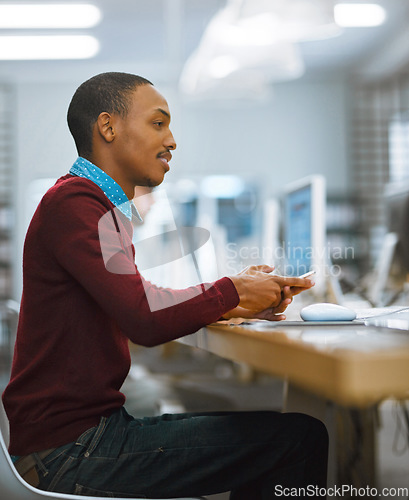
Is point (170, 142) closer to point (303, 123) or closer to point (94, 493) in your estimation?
point (94, 493)

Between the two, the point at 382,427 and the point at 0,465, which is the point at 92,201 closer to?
the point at 0,465

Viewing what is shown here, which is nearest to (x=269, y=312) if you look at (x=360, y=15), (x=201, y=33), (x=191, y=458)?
(x=191, y=458)

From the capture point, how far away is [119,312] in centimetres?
72

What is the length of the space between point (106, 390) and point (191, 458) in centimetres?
14

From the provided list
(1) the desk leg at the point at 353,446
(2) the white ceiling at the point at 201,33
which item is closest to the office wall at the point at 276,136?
(2) the white ceiling at the point at 201,33

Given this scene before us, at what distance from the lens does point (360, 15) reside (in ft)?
18.1

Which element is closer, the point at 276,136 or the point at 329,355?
the point at 329,355

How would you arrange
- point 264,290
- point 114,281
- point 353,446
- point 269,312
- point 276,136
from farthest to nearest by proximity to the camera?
1. point 276,136
2. point 353,446
3. point 269,312
4. point 264,290
5. point 114,281

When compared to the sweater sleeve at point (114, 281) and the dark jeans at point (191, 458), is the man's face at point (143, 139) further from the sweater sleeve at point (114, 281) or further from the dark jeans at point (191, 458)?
the dark jeans at point (191, 458)

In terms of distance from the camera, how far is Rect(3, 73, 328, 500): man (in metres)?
0.74

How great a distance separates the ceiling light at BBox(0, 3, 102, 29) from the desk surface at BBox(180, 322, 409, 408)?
416 cm

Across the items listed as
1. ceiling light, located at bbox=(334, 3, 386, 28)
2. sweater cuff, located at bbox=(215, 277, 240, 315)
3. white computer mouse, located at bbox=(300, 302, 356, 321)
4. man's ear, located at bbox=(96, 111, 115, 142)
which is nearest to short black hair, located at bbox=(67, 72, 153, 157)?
man's ear, located at bbox=(96, 111, 115, 142)

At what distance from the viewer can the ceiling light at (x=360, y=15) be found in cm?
539

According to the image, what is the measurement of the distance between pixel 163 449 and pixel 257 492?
0.15 meters
